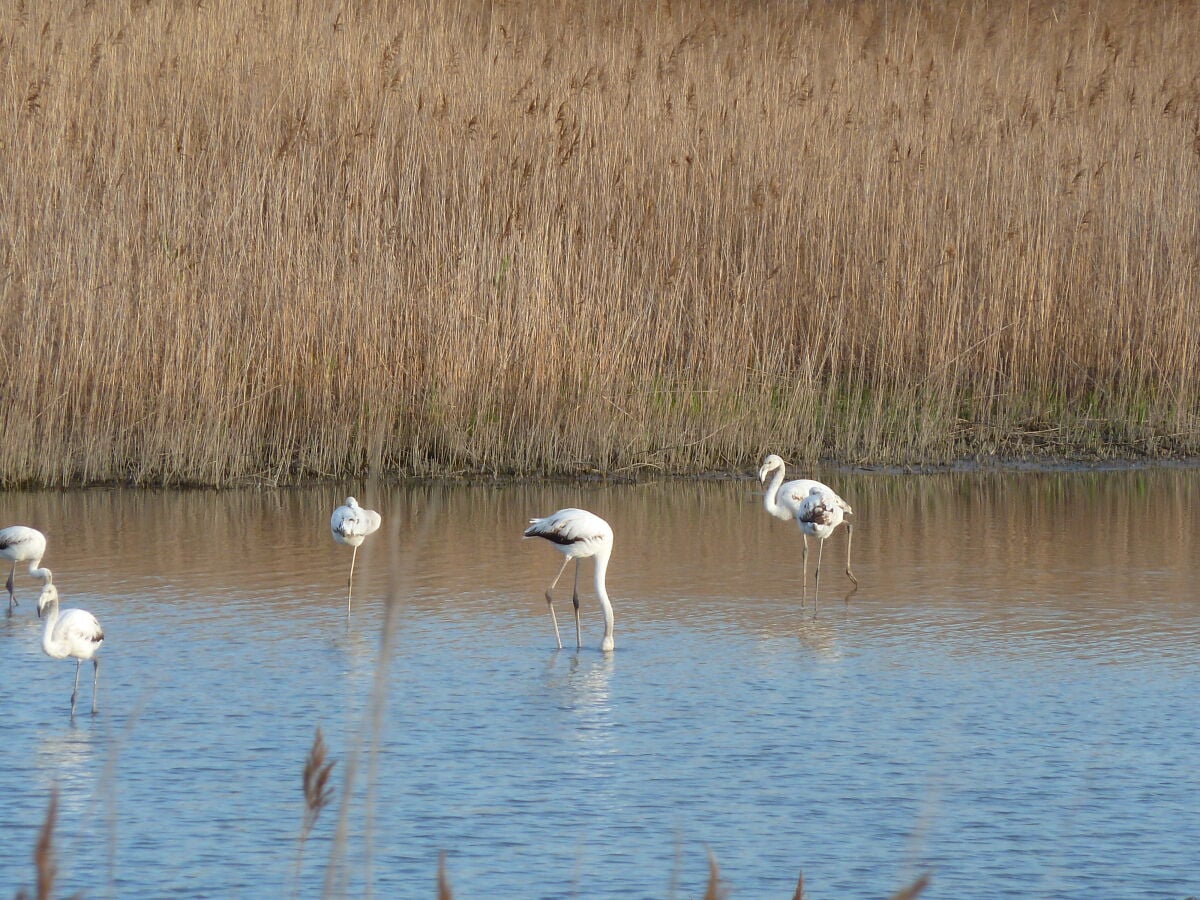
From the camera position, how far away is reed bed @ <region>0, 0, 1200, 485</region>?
1015cm

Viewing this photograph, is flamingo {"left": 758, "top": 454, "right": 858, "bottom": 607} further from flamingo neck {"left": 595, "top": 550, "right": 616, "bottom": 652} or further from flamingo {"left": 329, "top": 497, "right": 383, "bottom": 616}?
flamingo {"left": 329, "top": 497, "right": 383, "bottom": 616}

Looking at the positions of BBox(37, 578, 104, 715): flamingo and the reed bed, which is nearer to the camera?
BBox(37, 578, 104, 715): flamingo

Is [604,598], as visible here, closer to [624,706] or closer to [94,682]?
[624,706]

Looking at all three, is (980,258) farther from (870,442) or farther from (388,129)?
(388,129)

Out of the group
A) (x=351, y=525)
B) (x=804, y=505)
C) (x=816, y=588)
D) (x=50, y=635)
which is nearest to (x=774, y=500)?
(x=804, y=505)

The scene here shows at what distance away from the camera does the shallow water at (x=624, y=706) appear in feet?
14.1

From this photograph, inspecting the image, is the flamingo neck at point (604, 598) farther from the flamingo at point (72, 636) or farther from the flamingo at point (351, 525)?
the flamingo at point (72, 636)

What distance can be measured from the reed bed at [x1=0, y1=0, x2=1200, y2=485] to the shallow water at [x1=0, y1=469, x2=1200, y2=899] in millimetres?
823

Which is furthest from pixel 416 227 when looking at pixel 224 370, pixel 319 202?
pixel 224 370

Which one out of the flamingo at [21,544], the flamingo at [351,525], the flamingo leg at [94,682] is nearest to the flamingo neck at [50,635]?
the flamingo leg at [94,682]

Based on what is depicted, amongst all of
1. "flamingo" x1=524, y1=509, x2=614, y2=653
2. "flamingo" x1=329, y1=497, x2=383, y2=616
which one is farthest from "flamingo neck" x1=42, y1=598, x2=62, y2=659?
"flamingo" x1=524, y1=509, x2=614, y2=653

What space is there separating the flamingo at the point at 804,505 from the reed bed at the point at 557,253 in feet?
7.48

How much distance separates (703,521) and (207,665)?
3.63 metres

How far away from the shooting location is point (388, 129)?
12078mm
